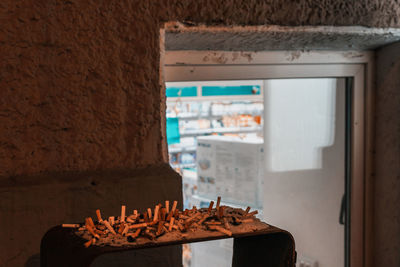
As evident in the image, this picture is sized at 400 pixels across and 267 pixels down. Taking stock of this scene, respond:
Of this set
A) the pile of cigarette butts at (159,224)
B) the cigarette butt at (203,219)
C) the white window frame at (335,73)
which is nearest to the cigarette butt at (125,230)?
the pile of cigarette butts at (159,224)

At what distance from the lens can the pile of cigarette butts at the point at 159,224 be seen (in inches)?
28.9

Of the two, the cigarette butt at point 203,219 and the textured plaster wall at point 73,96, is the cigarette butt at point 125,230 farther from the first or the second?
the textured plaster wall at point 73,96

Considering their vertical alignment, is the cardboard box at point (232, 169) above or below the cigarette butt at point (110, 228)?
below

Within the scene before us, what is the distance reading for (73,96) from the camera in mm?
1109

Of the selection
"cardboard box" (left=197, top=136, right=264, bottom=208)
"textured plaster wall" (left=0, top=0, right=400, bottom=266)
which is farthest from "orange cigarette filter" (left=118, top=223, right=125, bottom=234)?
"cardboard box" (left=197, top=136, right=264, bottom=208)

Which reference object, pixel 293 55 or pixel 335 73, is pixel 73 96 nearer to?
pixel 293 55

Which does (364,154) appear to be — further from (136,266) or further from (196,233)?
(196,233)

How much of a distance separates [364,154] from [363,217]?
0.29 m

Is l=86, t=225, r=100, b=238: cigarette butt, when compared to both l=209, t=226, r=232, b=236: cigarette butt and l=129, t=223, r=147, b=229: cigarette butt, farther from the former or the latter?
l=209, t=226, r=232, b=236: cigarette butt

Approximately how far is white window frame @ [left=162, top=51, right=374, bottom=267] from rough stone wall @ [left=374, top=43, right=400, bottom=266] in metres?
0.04

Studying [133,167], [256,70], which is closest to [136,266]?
[133,167]

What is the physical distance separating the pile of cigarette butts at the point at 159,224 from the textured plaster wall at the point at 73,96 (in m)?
0.31

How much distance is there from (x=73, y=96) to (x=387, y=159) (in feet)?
4.27

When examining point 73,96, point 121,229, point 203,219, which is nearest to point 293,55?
point 73,96
